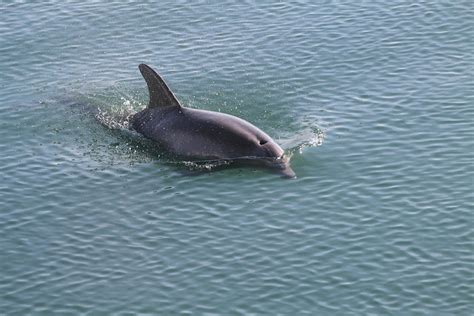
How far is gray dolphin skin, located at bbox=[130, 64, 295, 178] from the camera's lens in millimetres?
30969

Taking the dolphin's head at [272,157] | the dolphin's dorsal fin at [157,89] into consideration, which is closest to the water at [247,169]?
the dolphin's head at [272,157]

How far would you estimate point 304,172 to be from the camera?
3080 cm

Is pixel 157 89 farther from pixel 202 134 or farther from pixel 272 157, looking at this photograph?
pixel 272 157

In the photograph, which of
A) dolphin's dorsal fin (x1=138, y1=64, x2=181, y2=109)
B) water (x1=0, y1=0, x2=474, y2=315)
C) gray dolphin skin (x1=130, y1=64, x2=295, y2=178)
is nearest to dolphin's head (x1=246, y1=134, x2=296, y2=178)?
gray dolphin skin (x1=130, y1=64, x2=295, y2=178)

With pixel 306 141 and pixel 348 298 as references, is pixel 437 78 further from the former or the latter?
pixel 348 298

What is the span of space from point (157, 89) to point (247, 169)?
12.5ft

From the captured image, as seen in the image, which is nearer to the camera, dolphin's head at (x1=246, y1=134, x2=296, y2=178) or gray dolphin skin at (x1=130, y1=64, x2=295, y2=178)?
dolphin's head at (x1=246, y1=134, x2=296, y2=178)

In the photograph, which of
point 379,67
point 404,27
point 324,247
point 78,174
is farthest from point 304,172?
Answer: point 404,27

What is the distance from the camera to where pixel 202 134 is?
31.7 metres

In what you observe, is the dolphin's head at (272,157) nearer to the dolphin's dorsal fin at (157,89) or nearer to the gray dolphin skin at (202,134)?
the gray dolphin skin at (202,134)

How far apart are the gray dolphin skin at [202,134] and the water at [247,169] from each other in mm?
541

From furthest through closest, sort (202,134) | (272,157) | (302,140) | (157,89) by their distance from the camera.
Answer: (157,89) < (302,140) < (202,134) < (272,157)

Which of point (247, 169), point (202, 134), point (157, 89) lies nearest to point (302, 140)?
point (247, 169)

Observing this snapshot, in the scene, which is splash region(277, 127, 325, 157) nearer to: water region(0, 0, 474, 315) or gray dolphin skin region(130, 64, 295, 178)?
water region(0, 0, 474, 315)
